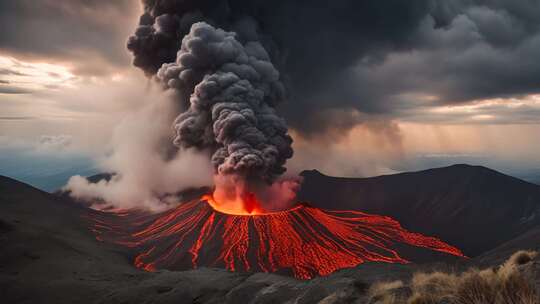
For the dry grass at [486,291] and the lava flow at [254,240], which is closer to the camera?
the dry grass at [486,291]

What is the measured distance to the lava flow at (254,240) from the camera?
131 ft

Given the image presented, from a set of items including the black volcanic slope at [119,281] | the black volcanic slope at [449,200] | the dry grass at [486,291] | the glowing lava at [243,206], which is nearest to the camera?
the dry grass at [486,291]

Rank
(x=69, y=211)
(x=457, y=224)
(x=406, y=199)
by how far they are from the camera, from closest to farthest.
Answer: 1. (x=69, y=211)
2. (x=457, y=224)
3. (x=406, y=199)

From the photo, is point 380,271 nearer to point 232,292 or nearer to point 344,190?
point 232,292

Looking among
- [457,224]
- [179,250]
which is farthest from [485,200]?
[179,250]

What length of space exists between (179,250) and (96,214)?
94.3ft

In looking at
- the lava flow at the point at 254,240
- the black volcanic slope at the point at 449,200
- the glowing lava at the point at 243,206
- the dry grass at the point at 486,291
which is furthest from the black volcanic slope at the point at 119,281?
the black volcanic slope at the point at 449,200

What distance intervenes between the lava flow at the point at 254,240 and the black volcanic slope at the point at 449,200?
18.3 meters

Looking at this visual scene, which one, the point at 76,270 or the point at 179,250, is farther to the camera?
the point at 179,250

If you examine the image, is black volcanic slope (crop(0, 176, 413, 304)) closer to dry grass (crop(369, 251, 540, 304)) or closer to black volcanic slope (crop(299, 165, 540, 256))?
dry grass (crop(369, 251, 540, 304))

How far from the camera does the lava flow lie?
39.9 m

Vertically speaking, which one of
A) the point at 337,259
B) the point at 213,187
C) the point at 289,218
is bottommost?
the point at 337,259

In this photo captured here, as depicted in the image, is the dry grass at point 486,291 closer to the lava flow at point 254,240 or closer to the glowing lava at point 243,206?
the lava flow at point 254,240

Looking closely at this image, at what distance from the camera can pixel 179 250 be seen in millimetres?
43062
